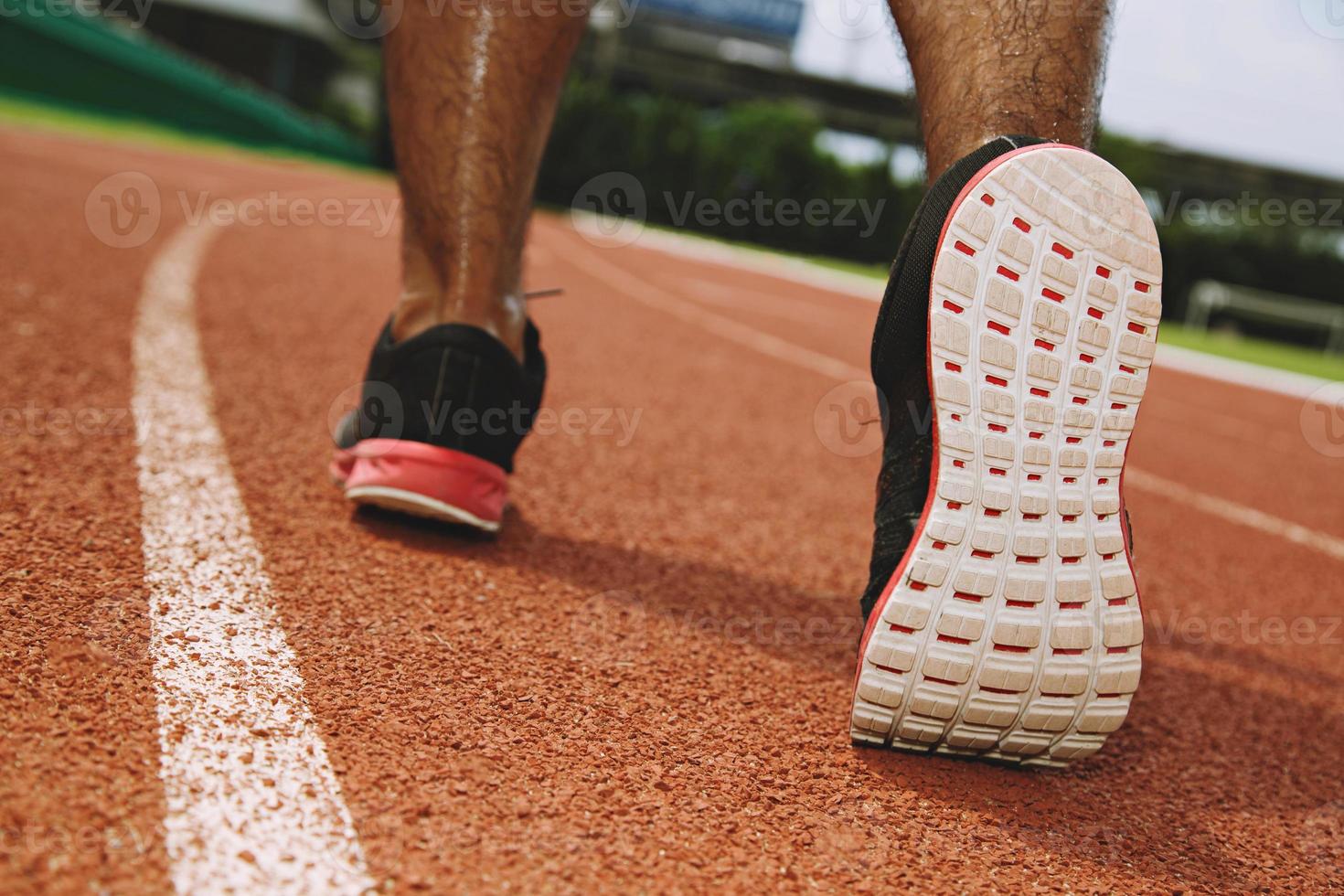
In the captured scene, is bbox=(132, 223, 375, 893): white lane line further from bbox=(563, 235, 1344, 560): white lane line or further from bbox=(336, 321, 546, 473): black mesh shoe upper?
bbox=(563, 235, 1344, 560): white lane line

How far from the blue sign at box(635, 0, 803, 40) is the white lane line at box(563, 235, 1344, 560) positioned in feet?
92.1

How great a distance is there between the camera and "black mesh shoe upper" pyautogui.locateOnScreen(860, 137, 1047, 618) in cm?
111

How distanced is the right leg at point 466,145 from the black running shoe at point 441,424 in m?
0.05

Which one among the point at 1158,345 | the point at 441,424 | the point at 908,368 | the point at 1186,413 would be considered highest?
the point at 908,368

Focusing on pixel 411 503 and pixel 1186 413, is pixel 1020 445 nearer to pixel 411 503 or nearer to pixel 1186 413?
pixel 411 503

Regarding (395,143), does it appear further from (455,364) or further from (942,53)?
(942,53)

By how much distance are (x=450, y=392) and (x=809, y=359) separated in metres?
4.34

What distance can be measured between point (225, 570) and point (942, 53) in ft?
3.44

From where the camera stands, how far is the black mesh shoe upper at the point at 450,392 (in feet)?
4.77

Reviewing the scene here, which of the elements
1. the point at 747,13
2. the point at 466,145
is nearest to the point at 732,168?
the point at 747,13

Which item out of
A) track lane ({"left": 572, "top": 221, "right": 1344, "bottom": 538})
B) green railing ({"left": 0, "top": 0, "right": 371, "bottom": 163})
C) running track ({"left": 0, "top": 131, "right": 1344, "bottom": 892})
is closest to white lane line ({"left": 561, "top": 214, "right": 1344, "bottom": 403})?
track lane ({"left": 572, "top": 221, "right": 1344, "bottom": 538})

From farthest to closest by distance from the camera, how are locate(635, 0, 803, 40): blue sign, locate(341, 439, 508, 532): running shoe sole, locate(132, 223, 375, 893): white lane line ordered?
locate(635, 0, 803, 40): blue sign < locate(341, 439, 508, 532): running shoe sole < locate(132, 223, 375, 893): white lane line

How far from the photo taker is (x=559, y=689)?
1.19 m

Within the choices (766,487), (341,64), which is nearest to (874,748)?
(766,487)
